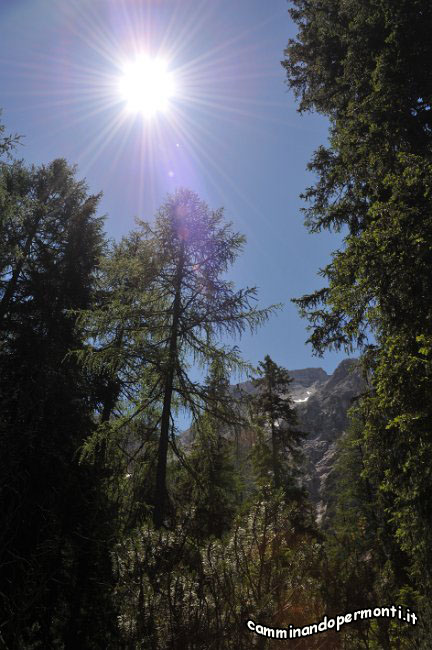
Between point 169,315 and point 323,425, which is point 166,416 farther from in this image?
point 323,425

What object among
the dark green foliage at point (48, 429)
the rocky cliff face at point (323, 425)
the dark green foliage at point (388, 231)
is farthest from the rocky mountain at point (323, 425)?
the dark green foliage at point (388, 231)

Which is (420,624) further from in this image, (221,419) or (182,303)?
(182,303)

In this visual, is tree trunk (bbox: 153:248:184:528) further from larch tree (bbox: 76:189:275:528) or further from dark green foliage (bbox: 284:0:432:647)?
dark green foliage (bbox: 284:0:432:647)

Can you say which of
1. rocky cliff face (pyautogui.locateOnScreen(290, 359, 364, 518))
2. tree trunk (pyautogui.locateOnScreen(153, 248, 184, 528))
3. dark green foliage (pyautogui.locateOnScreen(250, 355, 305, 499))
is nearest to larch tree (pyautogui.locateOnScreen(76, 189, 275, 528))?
tree trunk (pyautogui.locateOnScreen(153, 248, 184, 528))

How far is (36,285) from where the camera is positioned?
13078 mm

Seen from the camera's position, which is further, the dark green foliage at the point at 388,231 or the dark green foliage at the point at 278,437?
the dark green foliage at the point at 278,437

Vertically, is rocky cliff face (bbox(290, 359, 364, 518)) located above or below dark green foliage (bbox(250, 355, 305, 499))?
above

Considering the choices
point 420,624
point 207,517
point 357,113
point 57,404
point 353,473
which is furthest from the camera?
point 353,473

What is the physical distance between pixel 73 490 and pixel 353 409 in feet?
21.7

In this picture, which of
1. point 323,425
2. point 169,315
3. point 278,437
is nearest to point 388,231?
point 169,315

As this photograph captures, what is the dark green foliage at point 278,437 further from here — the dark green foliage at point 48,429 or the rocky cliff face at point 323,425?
the rocky cliff face at point 323,425

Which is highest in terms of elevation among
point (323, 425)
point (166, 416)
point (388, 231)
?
point (323, 425)

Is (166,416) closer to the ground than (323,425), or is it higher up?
closer to the ground

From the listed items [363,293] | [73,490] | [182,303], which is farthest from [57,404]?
[363,293]
